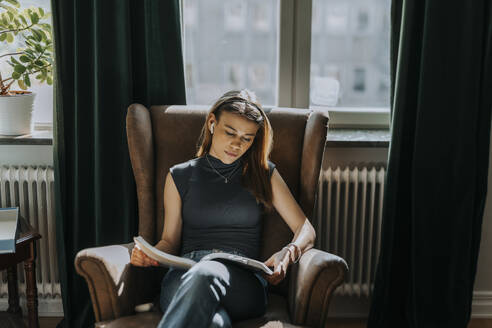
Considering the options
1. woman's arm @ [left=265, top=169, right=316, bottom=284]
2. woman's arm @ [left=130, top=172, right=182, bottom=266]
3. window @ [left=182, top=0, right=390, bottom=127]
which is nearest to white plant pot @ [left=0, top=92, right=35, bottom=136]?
window @ [left=182, top=0, right=390, bottom=127]

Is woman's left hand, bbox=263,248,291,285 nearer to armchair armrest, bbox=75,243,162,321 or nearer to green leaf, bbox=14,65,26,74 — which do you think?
armchair armrest, bbox=75,243,162,321

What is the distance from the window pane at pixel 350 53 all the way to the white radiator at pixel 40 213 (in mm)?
1233

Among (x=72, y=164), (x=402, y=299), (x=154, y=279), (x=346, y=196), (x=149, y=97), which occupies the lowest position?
(x=402, y=299)

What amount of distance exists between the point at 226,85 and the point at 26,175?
0.94 m

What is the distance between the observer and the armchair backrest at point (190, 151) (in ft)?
5.99

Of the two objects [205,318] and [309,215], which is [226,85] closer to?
[309,215]

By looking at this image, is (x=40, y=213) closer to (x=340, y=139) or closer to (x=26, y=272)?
(x=26, y=272)

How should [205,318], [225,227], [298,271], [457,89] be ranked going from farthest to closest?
[457,89], [225,227], [298,271], [205,318]

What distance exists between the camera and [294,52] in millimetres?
2285

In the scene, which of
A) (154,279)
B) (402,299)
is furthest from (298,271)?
(402,299)

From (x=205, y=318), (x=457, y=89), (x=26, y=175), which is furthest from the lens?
(x=26, y=175)

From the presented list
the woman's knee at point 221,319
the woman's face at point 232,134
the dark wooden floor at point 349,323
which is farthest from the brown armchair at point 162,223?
the dark wooden floor at point 349,323

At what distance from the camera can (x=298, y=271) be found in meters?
1.61

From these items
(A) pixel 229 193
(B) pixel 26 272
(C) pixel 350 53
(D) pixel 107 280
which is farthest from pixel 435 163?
(B) pixel 26 272
